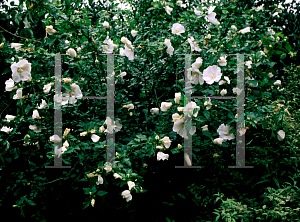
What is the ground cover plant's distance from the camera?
154 centimetres

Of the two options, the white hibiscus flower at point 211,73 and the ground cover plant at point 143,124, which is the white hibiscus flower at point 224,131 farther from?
the white hibiscus flower at point 211,73

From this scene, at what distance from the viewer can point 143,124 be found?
2.05 metres

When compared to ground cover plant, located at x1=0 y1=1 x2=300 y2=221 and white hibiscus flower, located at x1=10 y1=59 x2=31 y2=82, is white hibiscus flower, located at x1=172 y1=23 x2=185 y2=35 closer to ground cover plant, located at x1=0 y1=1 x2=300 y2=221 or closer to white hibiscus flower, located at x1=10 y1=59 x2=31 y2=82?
ground cover plant, located at x1=0 y1=1 x2=300 y2=221

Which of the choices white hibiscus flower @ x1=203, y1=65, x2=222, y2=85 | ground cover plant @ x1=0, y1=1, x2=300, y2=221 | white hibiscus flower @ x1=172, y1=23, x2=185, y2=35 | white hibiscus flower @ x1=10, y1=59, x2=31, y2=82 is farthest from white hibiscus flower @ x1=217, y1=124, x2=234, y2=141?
white hibiscus flower @ x1=10, y1=59, x2=31, y2=82

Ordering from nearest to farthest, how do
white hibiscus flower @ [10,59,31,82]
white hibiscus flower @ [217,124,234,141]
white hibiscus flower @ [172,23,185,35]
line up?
1. white hibiscus flower @ [10,59,31,82]
2. white hibiscus flower @ [217,124,234,141]
3. white hibiscus flower @ [172,23,185,35]

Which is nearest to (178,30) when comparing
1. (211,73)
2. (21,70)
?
(211,73)

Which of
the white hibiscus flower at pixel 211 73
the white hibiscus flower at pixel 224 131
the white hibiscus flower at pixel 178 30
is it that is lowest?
the white hibiscus flower at pixel 224 131

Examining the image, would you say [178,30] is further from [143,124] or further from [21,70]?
[21,70]

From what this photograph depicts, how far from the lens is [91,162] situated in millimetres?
1846

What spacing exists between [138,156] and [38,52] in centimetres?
97

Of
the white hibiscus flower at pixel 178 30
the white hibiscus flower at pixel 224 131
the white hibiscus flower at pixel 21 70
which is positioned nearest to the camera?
the white hibiscus flower at pixel 21 70

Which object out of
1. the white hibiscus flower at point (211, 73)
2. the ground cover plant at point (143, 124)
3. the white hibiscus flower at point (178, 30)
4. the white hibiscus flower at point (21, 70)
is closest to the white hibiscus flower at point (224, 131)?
the ground cover plant at point (143, 124)

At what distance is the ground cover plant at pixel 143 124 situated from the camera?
1.54 m

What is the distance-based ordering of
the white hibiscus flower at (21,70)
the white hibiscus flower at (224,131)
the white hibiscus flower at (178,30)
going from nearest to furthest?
the white hibiscus flower at (21,70), the white hibiscus flower at (224,131), the white hibiscus flower at (178,30)
